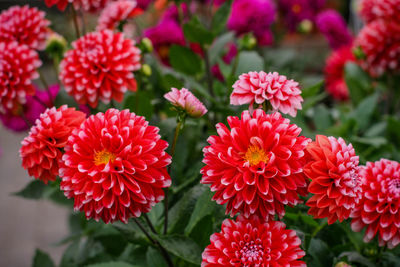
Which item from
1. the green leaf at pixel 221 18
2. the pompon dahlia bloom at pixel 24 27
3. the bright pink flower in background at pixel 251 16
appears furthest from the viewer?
the bright pink flower in background at pixel 251 16

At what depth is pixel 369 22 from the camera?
949 millimetres

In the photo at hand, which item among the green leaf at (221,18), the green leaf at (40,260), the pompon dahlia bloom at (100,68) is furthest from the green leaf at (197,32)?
the green leaf at (40,260)

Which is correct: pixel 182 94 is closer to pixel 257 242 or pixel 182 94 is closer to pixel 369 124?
pixel 257 242

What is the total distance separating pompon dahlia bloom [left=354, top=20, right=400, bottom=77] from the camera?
2.73 ft

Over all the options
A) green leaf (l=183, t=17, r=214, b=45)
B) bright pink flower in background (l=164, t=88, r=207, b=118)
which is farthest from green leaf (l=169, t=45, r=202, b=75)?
bright pink flower in background (l=164, t=88, r=207, b=118)

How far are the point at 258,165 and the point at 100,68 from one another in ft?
0.97

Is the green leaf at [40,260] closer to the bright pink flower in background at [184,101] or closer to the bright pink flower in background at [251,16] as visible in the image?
the bright pink flower in background at [184,101]

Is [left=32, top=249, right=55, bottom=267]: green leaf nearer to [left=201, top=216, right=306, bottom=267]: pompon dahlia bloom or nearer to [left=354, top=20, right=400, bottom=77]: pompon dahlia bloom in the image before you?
[left=201, top=216, right=306, bottom=267]: pompon dahlia bloom

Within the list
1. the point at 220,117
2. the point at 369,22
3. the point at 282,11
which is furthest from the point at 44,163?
the point at 282,11

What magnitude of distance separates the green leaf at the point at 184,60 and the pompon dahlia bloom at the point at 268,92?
1.21 ft

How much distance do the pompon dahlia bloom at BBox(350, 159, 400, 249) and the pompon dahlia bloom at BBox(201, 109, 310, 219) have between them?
0.09 m

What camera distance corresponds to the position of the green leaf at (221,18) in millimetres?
748

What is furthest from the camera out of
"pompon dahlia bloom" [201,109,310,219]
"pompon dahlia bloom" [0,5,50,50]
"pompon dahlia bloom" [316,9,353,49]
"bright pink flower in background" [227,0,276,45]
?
"pompon dahlia bloom" [316,9,353,49]

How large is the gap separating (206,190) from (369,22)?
69 cm
